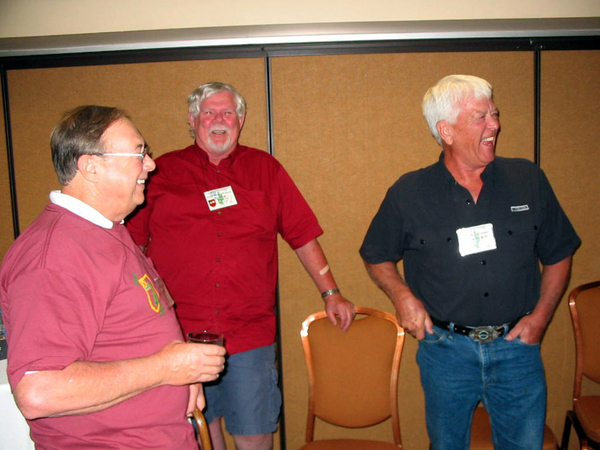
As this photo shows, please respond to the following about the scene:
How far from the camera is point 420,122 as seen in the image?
255 cm

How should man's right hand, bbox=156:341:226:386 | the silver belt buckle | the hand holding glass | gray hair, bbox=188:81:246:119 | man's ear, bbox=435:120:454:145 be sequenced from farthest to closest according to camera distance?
gray hair, bbox=188:81:246:119 → man's ear, bbox=435:120:454:145 → the silver belt buckle → the hand holding glass → man's right hand, bbox=156:341:226:386

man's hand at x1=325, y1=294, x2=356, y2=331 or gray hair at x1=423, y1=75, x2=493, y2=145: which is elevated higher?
gray hair at x1=423, y1=75, x2=493, y2=145

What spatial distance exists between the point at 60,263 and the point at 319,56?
1.89m

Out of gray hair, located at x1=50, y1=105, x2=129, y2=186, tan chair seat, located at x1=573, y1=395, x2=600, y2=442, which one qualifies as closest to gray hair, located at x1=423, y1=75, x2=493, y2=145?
gray hair, located at x1=50, y1=105, x2=129, y2=186

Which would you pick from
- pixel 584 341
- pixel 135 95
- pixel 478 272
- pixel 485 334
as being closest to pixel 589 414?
pixel 584 341

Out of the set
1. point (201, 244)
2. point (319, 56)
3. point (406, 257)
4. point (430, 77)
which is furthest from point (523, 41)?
point (201, 244)

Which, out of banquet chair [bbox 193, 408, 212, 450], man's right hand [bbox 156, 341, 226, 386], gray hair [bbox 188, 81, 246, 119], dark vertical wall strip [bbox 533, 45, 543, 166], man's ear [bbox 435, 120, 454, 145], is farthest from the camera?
dark vertical wall strip [bbox 533, 45, 543, 166]

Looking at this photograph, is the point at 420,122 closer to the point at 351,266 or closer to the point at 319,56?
the point at 319,56

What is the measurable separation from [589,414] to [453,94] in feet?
5.44

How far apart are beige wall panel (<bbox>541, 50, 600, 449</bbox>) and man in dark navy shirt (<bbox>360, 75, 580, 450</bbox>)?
0.82 metres

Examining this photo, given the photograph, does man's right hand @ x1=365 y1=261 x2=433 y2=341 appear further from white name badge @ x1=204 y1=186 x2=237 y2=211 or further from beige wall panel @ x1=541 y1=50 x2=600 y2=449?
beige wall panel @ x1=541 y1=50 x2=600 y2=449

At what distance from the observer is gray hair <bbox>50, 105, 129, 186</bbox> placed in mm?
A: 1223

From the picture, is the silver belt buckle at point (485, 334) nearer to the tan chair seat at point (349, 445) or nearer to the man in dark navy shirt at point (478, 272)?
the man in dark navy shirt at point (478, 272)

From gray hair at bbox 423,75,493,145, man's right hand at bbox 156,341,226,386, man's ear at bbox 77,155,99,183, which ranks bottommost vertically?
man's right hand at bbox 156,341,226,386
